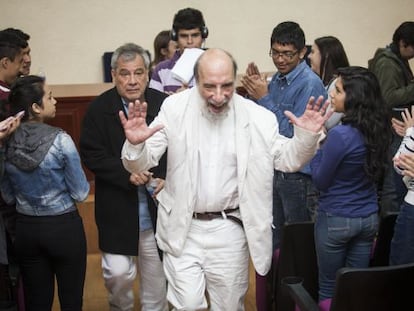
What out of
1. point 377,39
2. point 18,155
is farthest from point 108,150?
point 377,39

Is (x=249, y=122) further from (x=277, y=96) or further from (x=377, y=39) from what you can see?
(x=377, y=39)

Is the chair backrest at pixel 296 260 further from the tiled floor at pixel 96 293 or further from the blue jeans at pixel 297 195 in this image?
the tiled floor at pixel 96 293

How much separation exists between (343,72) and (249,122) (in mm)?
528

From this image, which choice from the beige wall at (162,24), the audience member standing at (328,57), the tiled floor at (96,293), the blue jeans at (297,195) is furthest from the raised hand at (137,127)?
the beige wall at (162,24)

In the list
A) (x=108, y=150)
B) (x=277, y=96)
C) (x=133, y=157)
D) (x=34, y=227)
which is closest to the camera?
(x=133, y=157)

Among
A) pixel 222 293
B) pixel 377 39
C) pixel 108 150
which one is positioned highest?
pixel 377 39

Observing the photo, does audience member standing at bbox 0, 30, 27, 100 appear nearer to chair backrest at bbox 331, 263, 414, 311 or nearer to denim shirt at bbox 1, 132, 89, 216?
denim shirt at bbox 1, 132, 89, 216

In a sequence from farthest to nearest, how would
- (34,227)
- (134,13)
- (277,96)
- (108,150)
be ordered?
(134,13), (277,96), (108,150), (34,227)

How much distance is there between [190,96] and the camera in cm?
226

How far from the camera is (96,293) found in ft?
11.4

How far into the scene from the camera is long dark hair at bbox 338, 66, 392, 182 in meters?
2.32

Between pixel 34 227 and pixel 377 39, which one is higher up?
pixel 377 39

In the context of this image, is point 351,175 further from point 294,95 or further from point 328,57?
point 328,57

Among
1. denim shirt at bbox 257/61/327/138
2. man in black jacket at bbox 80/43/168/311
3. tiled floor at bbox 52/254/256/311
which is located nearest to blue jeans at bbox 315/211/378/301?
denim shirt at bbox 257/61/327/138
